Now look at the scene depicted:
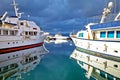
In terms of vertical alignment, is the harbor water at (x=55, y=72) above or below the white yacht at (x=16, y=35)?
below

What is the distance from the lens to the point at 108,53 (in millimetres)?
28438

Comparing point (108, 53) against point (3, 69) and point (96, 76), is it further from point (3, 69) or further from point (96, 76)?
point (3, 69)

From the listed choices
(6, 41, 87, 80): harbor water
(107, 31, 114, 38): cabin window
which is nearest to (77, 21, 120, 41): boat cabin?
(107, 31, 114, 38): cabin window

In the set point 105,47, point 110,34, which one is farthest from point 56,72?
point 110,34

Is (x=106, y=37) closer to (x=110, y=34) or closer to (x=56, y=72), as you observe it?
(x=110, y=34)

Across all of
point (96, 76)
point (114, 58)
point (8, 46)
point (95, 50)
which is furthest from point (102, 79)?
point (8, 46)

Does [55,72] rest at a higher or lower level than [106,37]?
lower

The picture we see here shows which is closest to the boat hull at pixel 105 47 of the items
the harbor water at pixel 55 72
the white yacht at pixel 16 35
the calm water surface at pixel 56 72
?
the calm water surface at pixel 56 72

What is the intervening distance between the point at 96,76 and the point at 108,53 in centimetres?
969

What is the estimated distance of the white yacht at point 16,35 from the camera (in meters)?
34.5

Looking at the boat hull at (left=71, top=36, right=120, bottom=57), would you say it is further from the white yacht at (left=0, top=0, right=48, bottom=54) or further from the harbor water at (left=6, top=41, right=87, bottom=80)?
the white yacht at (left=0, top=0, right=48, bottom=54)

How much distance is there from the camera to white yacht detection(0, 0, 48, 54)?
113 ft

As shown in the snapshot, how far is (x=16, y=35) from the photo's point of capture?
38.3 metres

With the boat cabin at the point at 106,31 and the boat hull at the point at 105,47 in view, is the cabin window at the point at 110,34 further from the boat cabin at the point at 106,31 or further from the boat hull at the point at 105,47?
the boat hull at the point at 105,47
